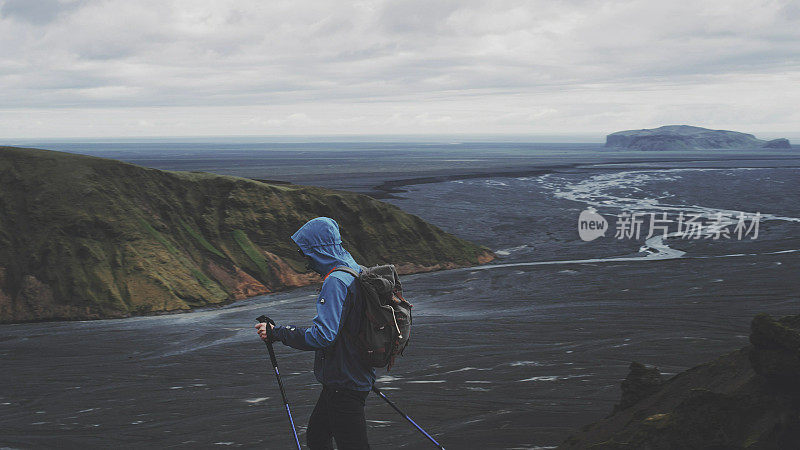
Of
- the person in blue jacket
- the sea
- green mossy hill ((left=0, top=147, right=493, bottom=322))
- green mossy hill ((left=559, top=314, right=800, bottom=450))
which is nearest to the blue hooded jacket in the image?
the person in blue jacket

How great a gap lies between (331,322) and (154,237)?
25.4 m

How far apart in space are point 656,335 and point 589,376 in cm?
548

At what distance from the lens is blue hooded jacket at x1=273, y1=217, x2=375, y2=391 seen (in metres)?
4.71

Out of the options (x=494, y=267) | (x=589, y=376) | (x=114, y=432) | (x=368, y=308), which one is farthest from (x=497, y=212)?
(x=368, y=308)

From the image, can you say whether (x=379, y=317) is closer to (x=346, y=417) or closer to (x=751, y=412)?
(x=346, y=417)

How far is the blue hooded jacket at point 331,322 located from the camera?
4.71 meters

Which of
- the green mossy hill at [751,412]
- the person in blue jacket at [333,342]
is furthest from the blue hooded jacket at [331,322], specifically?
the green mossy hill at [751,412]

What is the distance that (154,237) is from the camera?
28266 mm

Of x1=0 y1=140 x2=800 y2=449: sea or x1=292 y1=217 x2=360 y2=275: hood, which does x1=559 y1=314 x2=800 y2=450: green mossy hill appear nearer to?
x1=292 y1=217 x2=360 y2=275: hood

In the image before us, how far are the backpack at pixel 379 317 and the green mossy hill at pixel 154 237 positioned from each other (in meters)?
21.6

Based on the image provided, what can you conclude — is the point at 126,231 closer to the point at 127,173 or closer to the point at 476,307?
the point at 127,173

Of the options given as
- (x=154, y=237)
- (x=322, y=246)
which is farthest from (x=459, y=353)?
(x=154, y=237)

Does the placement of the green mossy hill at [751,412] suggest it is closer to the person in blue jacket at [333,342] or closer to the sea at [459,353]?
the person in blue jacket at [333,342]

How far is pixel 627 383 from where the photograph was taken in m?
8.31
